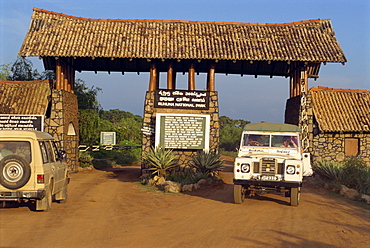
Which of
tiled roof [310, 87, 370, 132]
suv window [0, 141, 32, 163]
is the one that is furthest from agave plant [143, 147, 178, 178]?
tiled roof [310, 87, 370, 132]

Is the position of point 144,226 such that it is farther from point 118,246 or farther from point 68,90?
point 68,90

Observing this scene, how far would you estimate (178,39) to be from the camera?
22.4 metres

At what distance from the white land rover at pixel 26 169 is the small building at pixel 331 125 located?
1506 centimetres

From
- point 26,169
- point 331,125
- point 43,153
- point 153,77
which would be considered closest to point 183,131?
point 153,77

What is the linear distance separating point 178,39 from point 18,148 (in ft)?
43.1

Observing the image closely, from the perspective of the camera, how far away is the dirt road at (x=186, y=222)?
27.0 feet

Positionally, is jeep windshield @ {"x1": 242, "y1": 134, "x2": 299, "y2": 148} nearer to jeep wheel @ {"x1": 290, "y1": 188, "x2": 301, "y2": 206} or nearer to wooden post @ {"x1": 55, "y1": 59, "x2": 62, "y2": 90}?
jeep wheel @ {"x1": 290, "y1": 188, "x2": 301, "y2": 206}

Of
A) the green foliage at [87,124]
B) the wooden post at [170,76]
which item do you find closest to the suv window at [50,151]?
the wooden post at [170,76]

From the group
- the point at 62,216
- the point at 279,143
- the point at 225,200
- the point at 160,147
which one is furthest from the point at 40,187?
the point at 160,147

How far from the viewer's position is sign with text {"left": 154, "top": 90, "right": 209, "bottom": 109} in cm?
2033

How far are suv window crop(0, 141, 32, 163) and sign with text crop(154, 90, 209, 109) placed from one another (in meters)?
10.2

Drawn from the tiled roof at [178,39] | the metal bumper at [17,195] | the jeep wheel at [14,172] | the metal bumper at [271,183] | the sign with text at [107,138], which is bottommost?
the metal bumper at [17,195]

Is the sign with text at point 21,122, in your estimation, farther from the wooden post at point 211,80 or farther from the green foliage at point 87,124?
the wooden post at point 211,80

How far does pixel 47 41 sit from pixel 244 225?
1547 centimetres
